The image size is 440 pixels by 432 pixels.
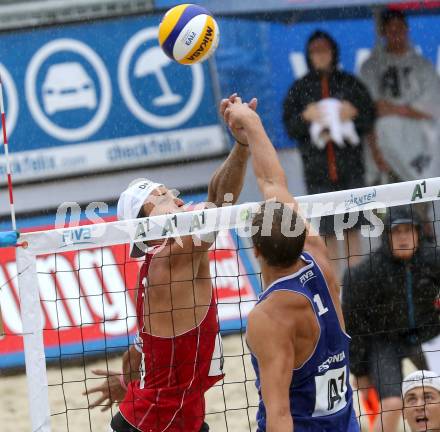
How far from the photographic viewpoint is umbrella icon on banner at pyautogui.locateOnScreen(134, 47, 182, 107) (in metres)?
8.46

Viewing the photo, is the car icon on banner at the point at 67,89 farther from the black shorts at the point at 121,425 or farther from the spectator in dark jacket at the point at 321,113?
the black shorts at the point at 121,425

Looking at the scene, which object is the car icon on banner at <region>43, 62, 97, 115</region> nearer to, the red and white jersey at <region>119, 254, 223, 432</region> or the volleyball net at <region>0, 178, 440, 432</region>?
the volleyball net at <region>0, 178, 440, 432</region>

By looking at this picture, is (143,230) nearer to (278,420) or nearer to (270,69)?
(278,420)

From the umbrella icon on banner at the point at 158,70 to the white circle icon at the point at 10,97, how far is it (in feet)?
3.38

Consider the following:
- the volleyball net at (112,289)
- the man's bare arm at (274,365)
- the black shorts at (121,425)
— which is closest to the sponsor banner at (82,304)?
the volleyball net at (112,289)

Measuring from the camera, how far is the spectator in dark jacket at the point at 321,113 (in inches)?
332

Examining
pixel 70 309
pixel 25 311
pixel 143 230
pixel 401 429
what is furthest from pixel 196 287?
pixel 70 309

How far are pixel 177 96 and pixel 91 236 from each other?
449 cm

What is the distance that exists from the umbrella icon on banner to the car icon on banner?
436 mm

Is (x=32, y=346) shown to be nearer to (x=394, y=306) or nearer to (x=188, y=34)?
(x=188, y=34)

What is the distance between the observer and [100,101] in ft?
27.8

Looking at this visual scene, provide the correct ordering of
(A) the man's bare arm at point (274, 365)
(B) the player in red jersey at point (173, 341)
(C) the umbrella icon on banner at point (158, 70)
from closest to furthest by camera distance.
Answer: (A) the man's bare arm at point (274, 365)
(B) the player in red jersey at point (173, 341)
(C) the umbrella icon on banner at point (158, 70)

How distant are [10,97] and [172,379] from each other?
4.46 m

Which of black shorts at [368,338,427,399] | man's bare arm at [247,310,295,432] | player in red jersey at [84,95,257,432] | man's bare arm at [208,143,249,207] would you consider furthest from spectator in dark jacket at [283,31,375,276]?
man's bare arm at [247,310,295,432]
